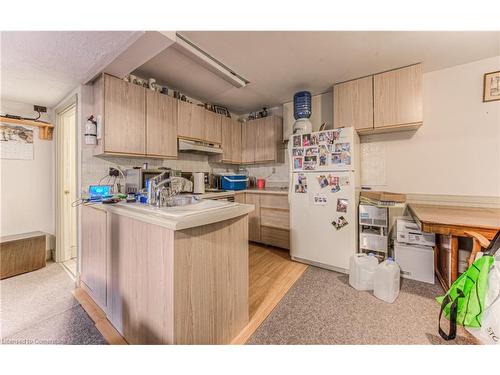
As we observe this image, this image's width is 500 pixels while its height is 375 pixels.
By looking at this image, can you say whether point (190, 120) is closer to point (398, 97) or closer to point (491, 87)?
point (398, 97)

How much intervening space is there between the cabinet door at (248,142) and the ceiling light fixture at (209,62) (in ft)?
3.12

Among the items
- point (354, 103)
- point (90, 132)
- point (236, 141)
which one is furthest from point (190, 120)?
point (354, 103)

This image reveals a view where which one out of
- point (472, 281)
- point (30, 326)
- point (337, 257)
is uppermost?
point (472, 281)

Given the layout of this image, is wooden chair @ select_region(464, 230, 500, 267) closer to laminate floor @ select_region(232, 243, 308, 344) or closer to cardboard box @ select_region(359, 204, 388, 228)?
cardboard box @ select_region(359, 204, 388, 228)

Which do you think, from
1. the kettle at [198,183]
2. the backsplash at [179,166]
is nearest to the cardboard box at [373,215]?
the backsplash at [179,166]

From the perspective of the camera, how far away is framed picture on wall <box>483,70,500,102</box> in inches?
75.6

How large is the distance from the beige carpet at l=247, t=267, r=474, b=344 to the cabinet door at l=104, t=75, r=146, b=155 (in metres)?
2.03

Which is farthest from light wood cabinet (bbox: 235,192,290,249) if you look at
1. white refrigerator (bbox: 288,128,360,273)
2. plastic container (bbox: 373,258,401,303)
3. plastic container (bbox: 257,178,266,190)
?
plastic container (bbox: 373,258,401,303)

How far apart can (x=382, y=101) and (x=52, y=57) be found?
3.14 metres

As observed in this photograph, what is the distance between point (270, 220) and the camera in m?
2.88

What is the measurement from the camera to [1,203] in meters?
2.28
